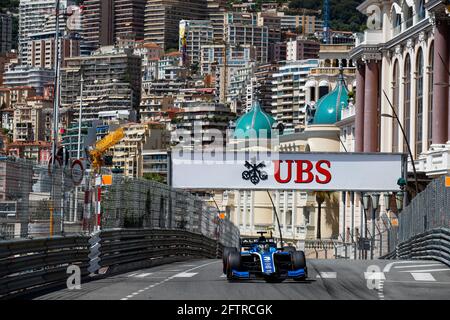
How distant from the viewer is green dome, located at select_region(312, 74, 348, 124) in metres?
128

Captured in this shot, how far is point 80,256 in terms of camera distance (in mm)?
34969

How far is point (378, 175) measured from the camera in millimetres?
71625

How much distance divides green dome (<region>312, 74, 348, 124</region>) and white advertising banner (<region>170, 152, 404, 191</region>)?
54.6 metres

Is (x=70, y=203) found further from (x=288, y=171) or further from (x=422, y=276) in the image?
(x=288, y=171)

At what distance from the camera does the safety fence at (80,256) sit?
1131 inches

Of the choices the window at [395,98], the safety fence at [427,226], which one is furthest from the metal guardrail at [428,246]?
the window at [395,98]

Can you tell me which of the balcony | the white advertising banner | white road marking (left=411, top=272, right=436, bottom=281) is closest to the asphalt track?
white road marking (left=411, top=272, right=436, bottom=281)

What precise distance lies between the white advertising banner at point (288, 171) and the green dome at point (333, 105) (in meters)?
54.6

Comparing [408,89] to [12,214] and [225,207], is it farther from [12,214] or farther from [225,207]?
[225,207]

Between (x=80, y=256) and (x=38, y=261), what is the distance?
4275 millimetres

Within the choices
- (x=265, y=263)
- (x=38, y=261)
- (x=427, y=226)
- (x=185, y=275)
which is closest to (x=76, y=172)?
(x=185, y=275)

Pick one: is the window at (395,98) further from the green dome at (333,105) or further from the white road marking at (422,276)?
the white road marking at (422,276)
